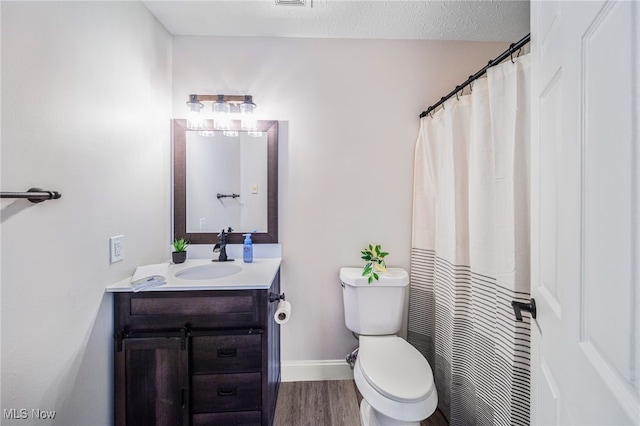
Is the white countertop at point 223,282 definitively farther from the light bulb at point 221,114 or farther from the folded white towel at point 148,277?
the light bulb at point 221,114

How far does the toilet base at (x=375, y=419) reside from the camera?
4.07ft

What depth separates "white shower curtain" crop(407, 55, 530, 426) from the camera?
3.59ft

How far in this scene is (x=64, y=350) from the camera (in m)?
1.03

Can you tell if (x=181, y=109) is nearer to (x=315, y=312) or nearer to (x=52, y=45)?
(x=52, y=45)

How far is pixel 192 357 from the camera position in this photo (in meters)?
1.27

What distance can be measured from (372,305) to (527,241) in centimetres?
93

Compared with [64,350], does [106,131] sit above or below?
above

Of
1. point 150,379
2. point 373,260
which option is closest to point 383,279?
point 373,260

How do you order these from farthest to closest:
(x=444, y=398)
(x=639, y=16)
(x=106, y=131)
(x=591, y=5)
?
(x=444, y=398) < (x=106, y=131) < (x=591, y=5) < (x=639, y=16)

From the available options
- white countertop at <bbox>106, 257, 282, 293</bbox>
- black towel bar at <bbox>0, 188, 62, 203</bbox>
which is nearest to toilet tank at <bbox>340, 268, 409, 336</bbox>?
white countertop at <bbox>106, 257, 282, 293</bbox>

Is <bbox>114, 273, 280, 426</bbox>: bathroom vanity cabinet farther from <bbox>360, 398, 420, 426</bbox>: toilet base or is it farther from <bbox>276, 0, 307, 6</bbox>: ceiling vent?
<bbox>276, 0, 307, 6</bbox>: ceiling vent

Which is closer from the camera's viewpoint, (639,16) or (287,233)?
(639,16)

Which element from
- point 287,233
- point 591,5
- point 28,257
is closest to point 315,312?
point 287,233

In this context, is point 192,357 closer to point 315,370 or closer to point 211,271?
point 211,271
